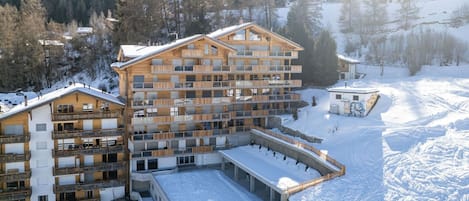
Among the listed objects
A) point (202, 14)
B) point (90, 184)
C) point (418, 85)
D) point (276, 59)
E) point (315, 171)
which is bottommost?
point (90, 184)

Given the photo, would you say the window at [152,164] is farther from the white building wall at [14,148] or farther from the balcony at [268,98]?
the white building wall at [14,148]

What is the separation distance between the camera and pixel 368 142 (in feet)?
96.2

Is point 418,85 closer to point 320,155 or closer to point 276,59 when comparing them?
point 276,59

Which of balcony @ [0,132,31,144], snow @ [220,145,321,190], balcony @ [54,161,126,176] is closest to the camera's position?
snow @ [220,145,321,190]

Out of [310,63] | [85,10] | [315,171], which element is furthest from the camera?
[85,10]

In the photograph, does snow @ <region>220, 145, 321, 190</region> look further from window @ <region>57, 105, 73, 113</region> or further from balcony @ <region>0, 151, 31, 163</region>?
balcony @ <region>0, 151, 31, 163</region>

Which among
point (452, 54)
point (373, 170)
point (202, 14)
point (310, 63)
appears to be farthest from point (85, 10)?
point (373, 170)

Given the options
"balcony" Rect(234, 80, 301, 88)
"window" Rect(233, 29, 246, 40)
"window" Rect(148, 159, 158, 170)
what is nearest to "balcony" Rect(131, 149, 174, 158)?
"window" Rect(148, 159, 158, 170)

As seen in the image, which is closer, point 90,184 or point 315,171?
point 315,171

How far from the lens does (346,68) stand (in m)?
49.2

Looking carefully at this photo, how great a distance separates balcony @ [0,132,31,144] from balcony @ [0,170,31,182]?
241cm

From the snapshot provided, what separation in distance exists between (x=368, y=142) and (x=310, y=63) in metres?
19.5

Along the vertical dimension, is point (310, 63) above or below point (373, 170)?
above

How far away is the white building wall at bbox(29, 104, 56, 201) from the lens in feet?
106
